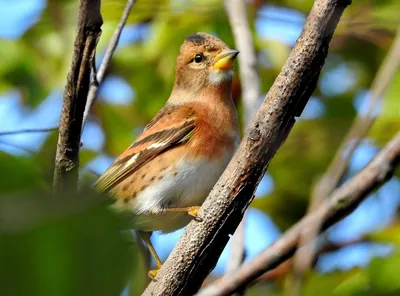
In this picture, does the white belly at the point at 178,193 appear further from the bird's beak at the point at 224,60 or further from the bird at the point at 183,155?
the bird's beak at the point at 224,60

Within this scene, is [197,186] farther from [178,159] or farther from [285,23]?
[285,23]

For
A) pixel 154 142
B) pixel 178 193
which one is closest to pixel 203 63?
pixel 154 142

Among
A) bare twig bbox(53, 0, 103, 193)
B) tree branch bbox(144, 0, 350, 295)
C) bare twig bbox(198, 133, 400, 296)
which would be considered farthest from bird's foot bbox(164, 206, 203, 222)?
bare twig bbox(198, 133, 400, 296)

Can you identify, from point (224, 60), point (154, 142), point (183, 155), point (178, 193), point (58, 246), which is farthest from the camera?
point (224, 60)

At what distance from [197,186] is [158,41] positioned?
2177 mm

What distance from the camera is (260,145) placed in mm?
2418

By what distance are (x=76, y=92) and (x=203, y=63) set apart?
2.72m

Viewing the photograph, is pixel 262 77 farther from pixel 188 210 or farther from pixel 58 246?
pixel 58 246

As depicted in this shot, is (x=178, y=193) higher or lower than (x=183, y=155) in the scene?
lower

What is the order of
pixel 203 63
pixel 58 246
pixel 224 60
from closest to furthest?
pixel 58 246 < pixel 224 60 < pixel 203 63

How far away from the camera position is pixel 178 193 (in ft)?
13.4

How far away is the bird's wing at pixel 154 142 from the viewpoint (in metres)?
4.44

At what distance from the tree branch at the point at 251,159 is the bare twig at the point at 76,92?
0.56 metres

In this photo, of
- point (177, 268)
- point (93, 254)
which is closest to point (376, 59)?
point (177, 268)
